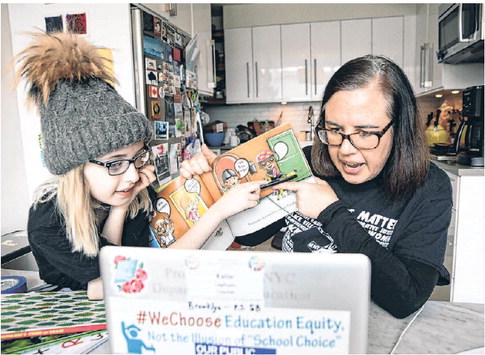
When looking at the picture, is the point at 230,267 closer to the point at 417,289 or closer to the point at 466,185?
the point at 417,289

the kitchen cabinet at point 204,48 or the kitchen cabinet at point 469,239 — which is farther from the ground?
the kitchen cabinet at point 204,48

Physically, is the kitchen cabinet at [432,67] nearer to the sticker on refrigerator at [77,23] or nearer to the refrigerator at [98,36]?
the refrigerator at [98,36]

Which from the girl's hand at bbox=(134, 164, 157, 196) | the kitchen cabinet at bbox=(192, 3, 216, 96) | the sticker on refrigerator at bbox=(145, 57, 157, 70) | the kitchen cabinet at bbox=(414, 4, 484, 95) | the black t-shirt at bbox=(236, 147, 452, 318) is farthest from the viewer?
the kitchen cabinet at bbox=(414, 4, 484, 95)

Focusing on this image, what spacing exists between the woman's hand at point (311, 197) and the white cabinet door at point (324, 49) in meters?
3.37

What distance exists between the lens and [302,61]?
4227mm

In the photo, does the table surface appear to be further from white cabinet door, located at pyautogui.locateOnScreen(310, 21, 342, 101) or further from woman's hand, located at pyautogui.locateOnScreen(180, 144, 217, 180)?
white cabinet door, located at pyautogui.locateOnScreen(310, 21, 342, 101)

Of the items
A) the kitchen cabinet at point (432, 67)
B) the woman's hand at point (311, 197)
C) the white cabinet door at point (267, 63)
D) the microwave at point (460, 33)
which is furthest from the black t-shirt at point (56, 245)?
the white cabinet door at point (267, 63)

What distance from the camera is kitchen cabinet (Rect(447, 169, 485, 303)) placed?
2254 mm

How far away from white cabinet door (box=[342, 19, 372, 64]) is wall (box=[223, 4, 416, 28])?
7 centimetres

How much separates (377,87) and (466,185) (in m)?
1.64

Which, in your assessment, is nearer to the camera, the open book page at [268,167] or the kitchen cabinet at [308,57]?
the open book page at [268,167]

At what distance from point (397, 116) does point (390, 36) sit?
350 cm

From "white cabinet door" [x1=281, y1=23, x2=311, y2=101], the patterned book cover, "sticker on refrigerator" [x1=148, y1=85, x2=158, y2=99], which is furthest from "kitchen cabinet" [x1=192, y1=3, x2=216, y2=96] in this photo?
the patterned book cover

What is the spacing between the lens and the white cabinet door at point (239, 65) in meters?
4.30
